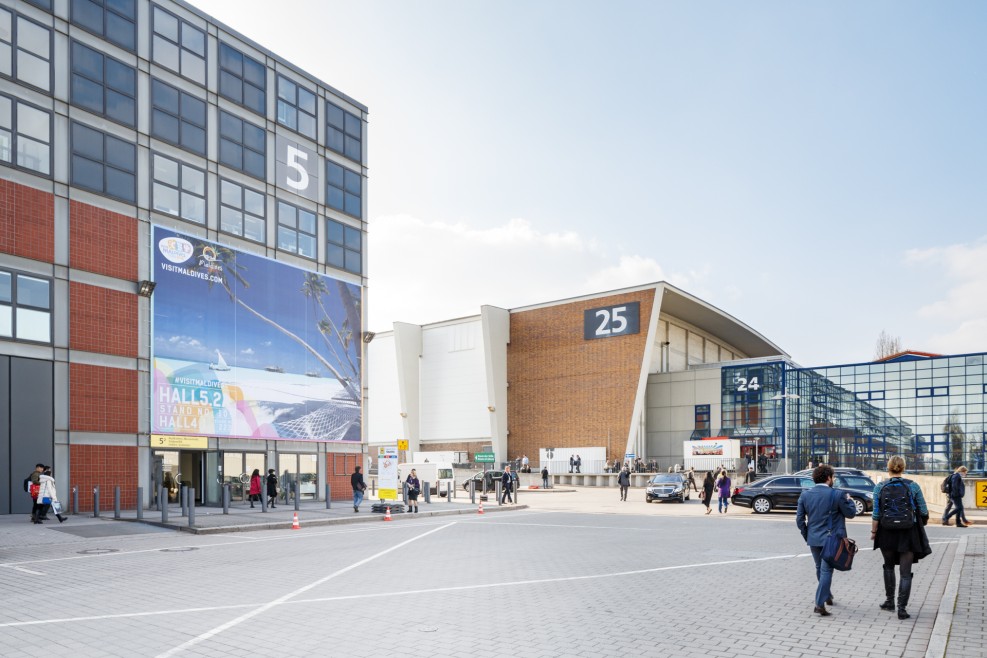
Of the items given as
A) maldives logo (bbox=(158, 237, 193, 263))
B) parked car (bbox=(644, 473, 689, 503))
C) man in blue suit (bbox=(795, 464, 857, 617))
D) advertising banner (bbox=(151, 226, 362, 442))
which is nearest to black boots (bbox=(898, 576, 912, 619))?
man in blue suit (bbox=(795, 464, 857, 617))

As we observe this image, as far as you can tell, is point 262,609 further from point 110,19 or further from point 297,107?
point 297,107

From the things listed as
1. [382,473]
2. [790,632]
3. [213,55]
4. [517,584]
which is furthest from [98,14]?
[790,632]

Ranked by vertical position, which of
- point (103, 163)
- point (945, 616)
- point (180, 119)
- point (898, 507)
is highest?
point (180, 119)

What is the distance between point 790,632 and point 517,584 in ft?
13.9

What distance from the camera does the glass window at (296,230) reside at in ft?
111

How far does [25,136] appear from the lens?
24.8 m

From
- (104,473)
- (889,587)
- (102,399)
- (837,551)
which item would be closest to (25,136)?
(102,399)

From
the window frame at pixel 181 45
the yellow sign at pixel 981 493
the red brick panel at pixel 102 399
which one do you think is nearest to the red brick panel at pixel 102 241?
the red brick panel at pixel 102 399

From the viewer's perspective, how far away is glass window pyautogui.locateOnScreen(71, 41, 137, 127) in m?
26.5

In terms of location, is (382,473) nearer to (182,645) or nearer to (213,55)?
(213,55)

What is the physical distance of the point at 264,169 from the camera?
3344 centimetres

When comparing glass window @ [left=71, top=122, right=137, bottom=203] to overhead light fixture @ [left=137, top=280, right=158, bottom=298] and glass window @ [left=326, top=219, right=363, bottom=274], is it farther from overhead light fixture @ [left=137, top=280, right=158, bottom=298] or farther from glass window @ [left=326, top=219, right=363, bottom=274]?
glass window @ [left=326, top=219, right=363, bottom=274]

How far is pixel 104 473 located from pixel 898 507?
956 inches

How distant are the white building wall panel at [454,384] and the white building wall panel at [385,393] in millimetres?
2686
